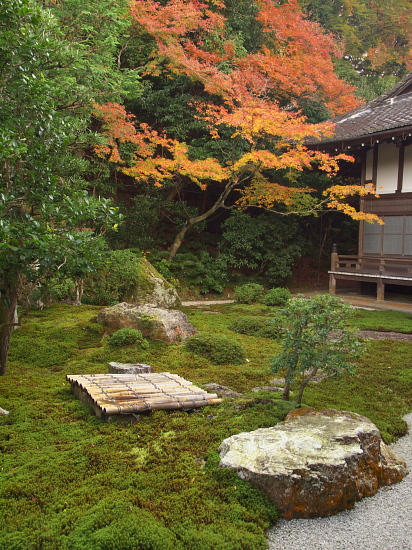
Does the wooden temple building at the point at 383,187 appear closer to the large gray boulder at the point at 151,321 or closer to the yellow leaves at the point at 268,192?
the yellow leaves at the point at 268,192

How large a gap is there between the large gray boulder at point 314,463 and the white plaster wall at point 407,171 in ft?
39.8

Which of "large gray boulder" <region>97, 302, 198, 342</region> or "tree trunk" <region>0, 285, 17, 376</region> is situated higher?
"tree trunk" <region>0, 285, 17, 376</region>

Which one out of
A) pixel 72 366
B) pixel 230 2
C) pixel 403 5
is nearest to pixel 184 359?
pixel 72 366

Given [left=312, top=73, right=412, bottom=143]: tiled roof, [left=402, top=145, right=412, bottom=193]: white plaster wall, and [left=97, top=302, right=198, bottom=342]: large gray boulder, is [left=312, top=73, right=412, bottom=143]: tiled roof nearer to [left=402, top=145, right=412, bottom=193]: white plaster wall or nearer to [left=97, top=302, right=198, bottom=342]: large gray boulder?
[left=402, top=145, right=412, bottom=193]: white plaster wall

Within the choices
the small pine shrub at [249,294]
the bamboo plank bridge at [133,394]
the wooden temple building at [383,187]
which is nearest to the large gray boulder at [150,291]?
the small pine shrub at [249,294]

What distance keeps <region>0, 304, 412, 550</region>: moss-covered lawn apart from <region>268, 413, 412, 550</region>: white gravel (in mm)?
172

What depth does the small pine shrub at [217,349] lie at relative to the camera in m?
7.11

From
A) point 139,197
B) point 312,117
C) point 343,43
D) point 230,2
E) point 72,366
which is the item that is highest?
point 343,43

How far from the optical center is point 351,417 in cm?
424

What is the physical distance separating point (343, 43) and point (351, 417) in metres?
24.9

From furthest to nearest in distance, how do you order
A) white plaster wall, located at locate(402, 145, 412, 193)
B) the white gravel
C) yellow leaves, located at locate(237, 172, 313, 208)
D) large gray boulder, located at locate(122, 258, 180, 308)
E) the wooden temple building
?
yellow leaves, located at locate(237, 172, 313, 208) → white plaster wall, located at locate(402, 145, 412, 193) → the wooden temple building → large gray boulder, located at locate(122, 258, 180, 308) → the white gravel

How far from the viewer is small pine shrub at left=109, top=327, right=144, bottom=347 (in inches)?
287

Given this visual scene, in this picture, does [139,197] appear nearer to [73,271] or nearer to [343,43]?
[73,271]

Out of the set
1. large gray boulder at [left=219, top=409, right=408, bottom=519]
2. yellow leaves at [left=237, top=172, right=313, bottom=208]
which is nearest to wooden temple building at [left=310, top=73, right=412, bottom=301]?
yellow leaves at [left=237, top=172, right=313, bottom=208]
